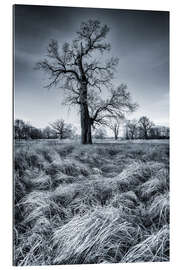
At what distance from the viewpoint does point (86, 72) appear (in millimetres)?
3293

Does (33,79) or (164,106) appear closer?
(33,79)

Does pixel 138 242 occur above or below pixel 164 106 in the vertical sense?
below

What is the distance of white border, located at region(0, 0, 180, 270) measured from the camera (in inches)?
116

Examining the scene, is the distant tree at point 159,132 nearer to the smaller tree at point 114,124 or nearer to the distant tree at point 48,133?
the smaller tree at point 114,124

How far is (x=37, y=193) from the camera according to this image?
306 cm


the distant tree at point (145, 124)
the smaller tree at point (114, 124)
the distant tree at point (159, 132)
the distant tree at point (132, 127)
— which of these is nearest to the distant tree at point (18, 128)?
the smaller tree at point (114, 124)

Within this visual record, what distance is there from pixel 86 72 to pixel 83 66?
0.06 meters

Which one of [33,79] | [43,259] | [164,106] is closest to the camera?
[43,259]
